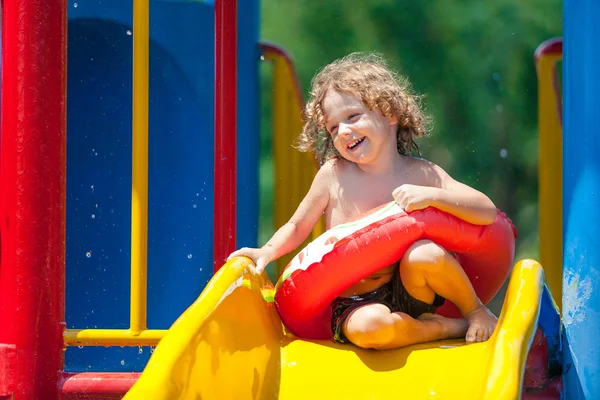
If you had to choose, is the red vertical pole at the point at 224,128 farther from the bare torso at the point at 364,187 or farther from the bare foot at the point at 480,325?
the bare foot at the point at 480,325

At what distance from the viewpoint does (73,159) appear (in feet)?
11.7

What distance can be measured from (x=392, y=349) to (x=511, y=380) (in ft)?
1.36

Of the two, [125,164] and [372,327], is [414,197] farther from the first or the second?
[125,164]

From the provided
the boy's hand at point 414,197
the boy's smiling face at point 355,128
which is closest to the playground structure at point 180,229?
the boy's hand at point 414,197

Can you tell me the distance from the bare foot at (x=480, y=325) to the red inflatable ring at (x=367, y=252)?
16cm

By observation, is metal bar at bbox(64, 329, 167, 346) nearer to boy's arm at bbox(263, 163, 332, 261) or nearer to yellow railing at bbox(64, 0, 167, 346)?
yellow railing at bbox(64, 0, 167, 346)

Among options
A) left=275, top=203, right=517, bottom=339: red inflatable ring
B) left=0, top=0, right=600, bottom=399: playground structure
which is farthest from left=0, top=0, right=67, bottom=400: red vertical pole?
left=275, top=203, right=517, bottom=339: red inflatable ring

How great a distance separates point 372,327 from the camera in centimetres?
225

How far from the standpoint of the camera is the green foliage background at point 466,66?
10.4 metres

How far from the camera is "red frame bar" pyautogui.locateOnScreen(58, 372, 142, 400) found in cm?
249

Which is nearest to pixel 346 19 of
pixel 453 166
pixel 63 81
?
pixel 453 166

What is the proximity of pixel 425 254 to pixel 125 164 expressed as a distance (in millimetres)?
1627

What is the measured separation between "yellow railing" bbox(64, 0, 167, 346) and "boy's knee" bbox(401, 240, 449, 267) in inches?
29.1

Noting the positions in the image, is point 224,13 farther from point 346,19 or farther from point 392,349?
point 346,19
